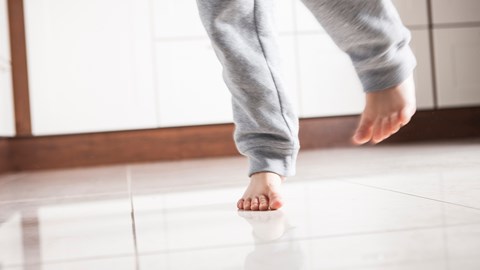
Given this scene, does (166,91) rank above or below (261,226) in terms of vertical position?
above

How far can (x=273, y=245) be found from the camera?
30.6 inches

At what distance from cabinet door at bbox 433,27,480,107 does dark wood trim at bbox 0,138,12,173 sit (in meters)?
1.92

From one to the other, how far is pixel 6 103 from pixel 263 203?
6.28 feet

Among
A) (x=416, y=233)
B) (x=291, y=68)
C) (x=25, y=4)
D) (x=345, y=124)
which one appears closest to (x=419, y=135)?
(x=345, y=124)

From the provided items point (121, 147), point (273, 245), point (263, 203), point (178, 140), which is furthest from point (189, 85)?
point (273, 245)

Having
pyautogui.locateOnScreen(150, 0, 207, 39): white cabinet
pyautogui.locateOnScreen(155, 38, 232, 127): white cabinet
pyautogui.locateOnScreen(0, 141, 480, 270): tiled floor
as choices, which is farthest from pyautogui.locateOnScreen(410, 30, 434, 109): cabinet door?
pyautogui.locateOnScreen(0, 141, 480, 270): tiled floor

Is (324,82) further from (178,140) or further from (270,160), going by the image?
(270,160)

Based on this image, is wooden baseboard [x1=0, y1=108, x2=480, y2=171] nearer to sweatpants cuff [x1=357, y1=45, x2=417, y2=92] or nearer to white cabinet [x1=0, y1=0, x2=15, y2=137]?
white cabinet [x1=0, y1=0, x2=15, y2=137]

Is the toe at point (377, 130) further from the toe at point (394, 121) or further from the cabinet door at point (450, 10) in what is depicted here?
the cabinet door at point (450, 10)

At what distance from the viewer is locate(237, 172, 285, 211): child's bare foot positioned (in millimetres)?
1140

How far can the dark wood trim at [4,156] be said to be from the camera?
2.81 m

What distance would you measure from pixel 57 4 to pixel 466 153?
1.80m

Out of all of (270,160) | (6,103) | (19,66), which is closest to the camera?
(270,160)

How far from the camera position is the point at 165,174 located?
2.17 meters
